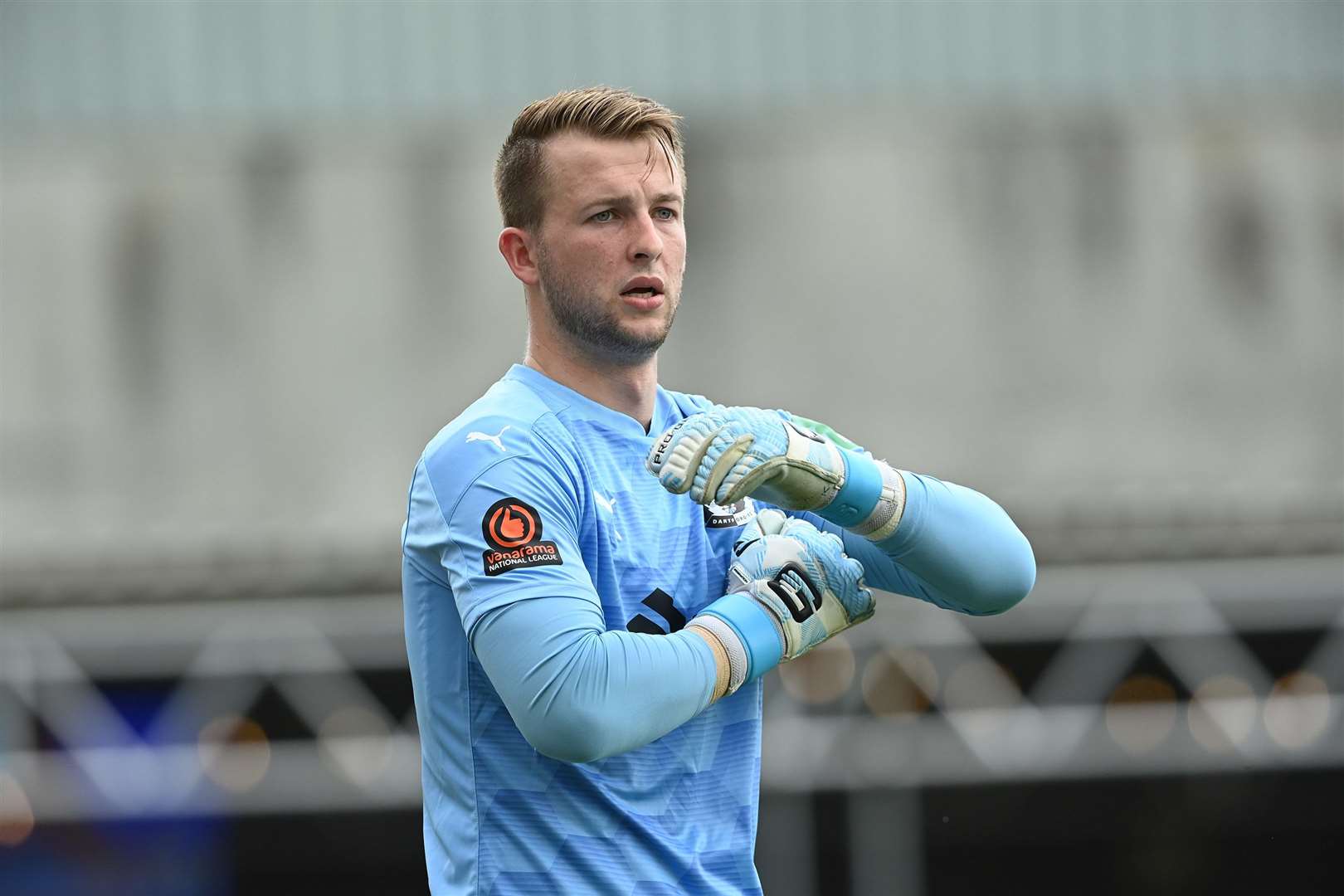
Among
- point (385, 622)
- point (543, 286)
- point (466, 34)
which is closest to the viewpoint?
point (543, 286)

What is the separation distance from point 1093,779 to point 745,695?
20.6ft

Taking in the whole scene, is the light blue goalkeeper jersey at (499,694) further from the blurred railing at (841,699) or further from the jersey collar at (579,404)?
the blurred railing at (841,699)

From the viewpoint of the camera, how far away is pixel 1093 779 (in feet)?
30.1

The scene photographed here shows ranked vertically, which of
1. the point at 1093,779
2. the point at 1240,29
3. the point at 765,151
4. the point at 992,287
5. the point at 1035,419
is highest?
the point at 1240,29

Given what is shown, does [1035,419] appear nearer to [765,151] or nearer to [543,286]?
[765,151]

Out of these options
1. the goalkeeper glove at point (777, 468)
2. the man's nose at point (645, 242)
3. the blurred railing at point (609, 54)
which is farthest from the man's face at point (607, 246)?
the blurred railing at point (609, 54)

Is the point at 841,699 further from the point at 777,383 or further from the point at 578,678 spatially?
the point at 578,678

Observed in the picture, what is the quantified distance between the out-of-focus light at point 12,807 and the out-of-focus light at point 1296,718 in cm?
640

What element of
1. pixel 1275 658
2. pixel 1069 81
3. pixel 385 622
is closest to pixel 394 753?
pixel 385 622

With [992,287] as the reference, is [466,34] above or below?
above

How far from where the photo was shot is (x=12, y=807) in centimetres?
894

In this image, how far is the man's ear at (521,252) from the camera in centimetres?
352

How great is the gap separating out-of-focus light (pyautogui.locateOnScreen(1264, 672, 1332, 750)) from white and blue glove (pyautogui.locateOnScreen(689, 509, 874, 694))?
20.3 ft

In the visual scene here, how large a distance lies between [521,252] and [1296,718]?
6736 mm
